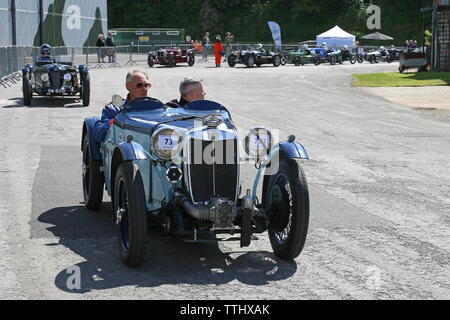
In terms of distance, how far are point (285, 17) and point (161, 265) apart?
244 feet

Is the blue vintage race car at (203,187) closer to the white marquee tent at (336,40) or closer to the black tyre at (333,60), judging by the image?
the black tyre at (333,60)

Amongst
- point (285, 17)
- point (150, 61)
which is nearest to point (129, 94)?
point (150, 61)

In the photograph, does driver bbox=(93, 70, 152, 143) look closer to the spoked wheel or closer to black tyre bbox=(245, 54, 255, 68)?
black tyre bbox=(245, 54, 255, 68)

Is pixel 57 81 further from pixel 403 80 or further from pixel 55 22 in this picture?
pixel 55 22

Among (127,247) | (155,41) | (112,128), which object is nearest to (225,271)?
(127,247)

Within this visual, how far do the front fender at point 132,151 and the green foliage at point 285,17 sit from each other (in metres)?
67.7

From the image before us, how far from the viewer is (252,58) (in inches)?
1775

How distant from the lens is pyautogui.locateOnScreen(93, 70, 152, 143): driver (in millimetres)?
7578

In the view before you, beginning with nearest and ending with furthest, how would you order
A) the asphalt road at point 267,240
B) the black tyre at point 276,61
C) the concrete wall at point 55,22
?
the asphalt road at point 267,240 < the concrete wall at point 55,22 < the black tyre at point 276,61

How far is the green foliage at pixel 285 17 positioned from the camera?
245 feet

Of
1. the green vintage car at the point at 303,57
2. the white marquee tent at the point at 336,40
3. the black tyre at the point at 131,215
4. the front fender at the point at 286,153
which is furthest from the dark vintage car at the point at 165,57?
the black tyre at the point at 131,215

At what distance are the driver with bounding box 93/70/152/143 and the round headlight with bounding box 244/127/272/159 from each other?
5.07ft

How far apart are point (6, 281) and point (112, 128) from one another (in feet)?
7.05
